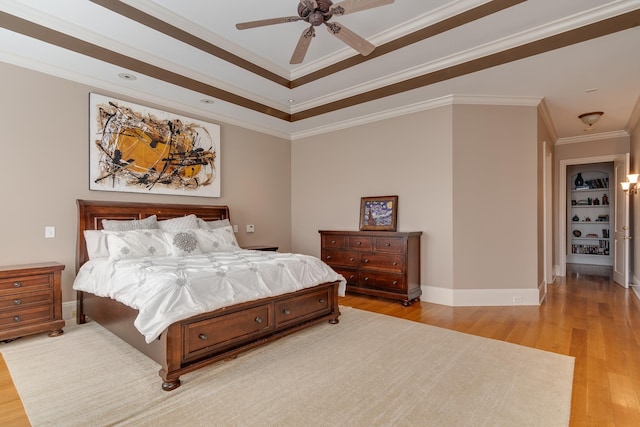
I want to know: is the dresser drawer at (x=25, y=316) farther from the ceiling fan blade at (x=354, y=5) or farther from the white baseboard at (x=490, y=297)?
the white baseboard at (x=490, y=297)

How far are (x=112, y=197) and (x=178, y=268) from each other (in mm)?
1940

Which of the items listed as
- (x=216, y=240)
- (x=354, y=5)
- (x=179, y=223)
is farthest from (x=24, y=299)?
(x=354, y=5)

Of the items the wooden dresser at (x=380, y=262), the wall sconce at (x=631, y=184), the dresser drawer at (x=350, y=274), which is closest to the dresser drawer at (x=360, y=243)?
the wooden dresser at (x=380, y=262)

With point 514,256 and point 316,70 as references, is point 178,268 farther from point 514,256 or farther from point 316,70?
point 514,256

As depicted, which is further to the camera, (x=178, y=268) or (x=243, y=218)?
(x=243, y=218)

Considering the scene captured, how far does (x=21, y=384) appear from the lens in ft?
7.29

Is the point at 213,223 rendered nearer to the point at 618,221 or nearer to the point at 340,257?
the point at 340,257

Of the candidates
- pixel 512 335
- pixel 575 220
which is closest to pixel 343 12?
pixel 512 335

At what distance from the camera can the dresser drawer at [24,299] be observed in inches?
112

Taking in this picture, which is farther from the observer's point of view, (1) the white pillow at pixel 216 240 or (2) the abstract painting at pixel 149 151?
(1) the white pillow at pixel 216 240

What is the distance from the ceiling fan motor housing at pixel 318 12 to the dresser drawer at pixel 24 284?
3299 mm

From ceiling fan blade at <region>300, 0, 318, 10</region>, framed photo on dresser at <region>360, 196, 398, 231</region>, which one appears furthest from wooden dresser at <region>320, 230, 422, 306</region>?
ceiling fan blade at <region>300, 0, 318, 10</region>

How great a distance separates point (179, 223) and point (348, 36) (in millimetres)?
2919

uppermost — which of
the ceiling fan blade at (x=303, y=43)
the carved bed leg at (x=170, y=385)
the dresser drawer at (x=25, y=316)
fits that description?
the ceiling fan blade at (x=303, y=43)
